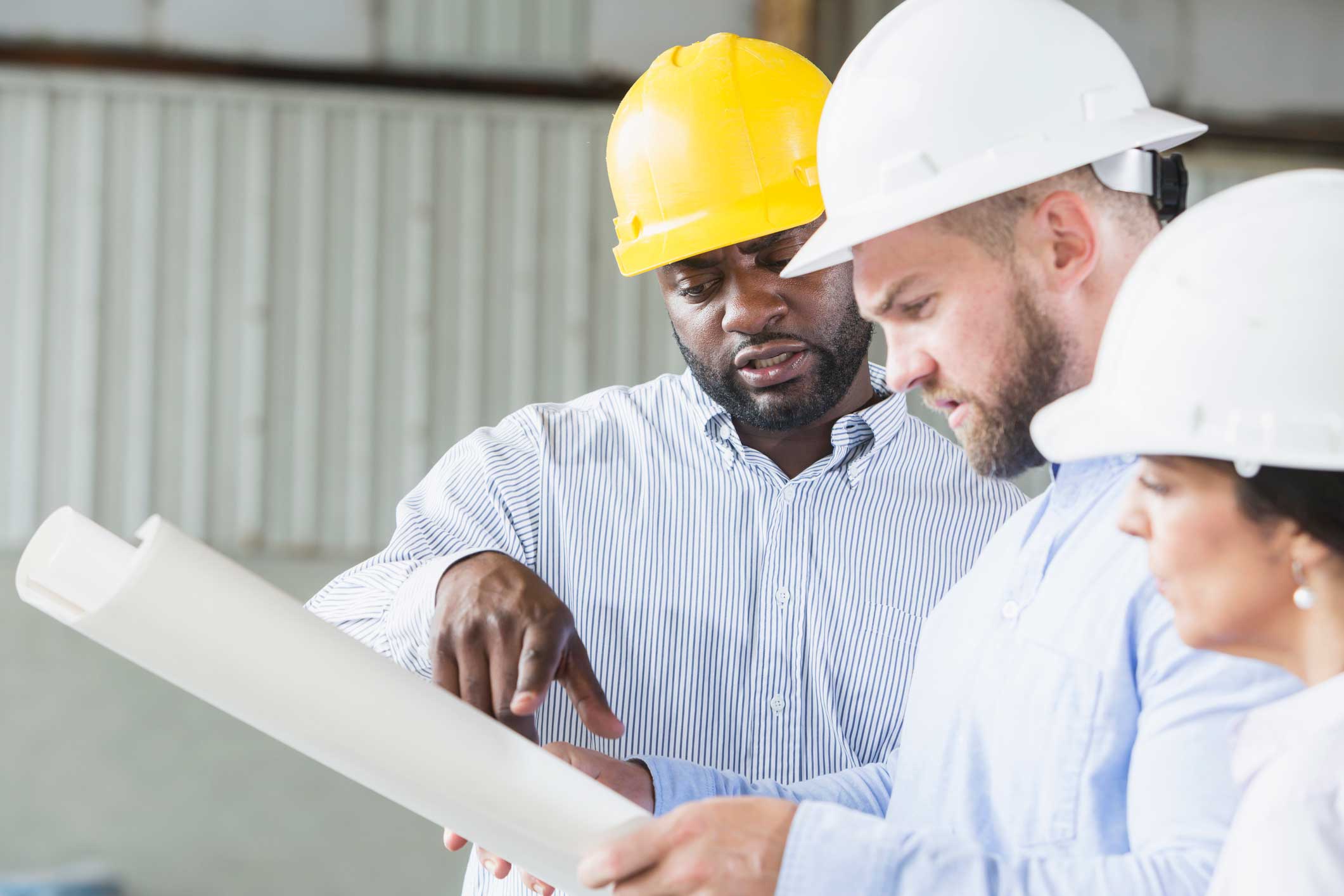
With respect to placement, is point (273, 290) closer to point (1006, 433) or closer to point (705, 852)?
point (1006, 433)

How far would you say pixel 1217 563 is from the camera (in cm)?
103

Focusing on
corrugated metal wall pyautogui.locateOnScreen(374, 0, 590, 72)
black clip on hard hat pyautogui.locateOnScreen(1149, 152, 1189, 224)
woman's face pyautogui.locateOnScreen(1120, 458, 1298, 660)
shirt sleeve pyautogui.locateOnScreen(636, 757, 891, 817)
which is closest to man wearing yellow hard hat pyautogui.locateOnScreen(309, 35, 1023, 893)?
shirt sleeve pyautogui.locateOnScreen(636, 757, 891, 817)

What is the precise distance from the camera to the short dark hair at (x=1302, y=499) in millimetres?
981

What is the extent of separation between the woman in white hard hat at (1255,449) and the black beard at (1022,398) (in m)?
0.32

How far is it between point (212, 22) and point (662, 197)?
15.7 feet

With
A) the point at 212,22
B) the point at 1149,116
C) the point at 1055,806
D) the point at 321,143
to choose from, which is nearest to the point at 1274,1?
the point at 321,143

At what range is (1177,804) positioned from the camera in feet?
3.79

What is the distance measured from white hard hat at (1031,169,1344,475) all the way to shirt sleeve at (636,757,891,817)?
95cm

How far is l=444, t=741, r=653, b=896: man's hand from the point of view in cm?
177

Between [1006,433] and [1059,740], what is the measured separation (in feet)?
1.14

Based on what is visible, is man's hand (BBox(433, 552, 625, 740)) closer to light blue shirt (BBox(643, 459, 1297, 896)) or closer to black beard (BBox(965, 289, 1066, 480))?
light blue shirt (BBox(643, 459, 1297, 896))

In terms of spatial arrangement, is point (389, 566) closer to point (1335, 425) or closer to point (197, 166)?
point (1335, 425)

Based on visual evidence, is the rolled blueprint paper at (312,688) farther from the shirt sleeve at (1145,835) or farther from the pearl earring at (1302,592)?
the pearl earring at (1302,592)

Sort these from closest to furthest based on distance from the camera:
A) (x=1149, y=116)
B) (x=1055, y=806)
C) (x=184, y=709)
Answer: (x=1055, y=806) → (x=1149, y=116) → (x=184, y=709)
